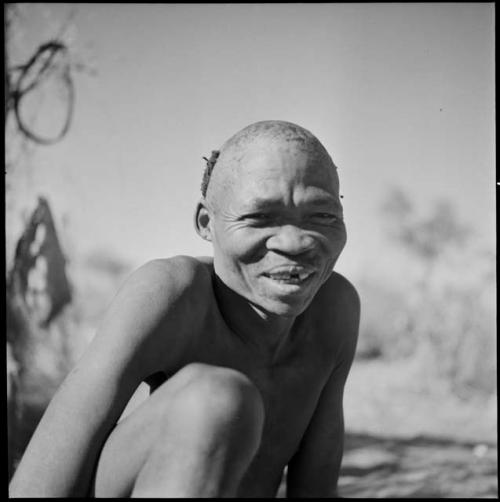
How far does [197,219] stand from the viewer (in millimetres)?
1478

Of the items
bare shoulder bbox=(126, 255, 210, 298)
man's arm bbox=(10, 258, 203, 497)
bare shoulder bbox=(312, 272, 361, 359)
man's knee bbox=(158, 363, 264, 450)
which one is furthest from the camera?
bare shoulder bbox=(312, 272, 361, 359)

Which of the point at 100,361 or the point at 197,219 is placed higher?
the point at 197,219

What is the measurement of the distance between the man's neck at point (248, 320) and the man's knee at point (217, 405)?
32 centimetres

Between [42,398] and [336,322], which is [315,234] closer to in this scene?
[336,322]

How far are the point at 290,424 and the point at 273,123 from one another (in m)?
0.58

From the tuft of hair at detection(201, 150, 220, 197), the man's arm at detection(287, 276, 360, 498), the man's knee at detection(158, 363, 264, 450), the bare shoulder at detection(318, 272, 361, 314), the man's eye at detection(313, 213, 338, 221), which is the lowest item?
the man's arm at detection(287, 276, 360, 498)

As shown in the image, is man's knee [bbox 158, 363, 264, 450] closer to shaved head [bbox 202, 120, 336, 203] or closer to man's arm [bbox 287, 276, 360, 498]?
shaved head [bbox 202, 120, 336, 203]

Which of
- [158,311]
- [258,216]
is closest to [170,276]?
[158,311]

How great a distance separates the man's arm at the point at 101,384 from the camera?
3.79ft

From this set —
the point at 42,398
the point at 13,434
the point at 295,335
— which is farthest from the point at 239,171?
the point at 42,398

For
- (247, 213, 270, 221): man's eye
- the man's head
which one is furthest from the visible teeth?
(247, 213, 270, 221): man's eye

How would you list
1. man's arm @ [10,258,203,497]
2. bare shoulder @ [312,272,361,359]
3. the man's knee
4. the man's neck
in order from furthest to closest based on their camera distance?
bare shoulder @ [312,272,361,359] → the man's neck → man's arm @ [10,258,203,497] → the man's knee

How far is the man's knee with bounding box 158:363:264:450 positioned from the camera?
41.1 inches

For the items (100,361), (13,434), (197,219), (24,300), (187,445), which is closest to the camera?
(187,445)
